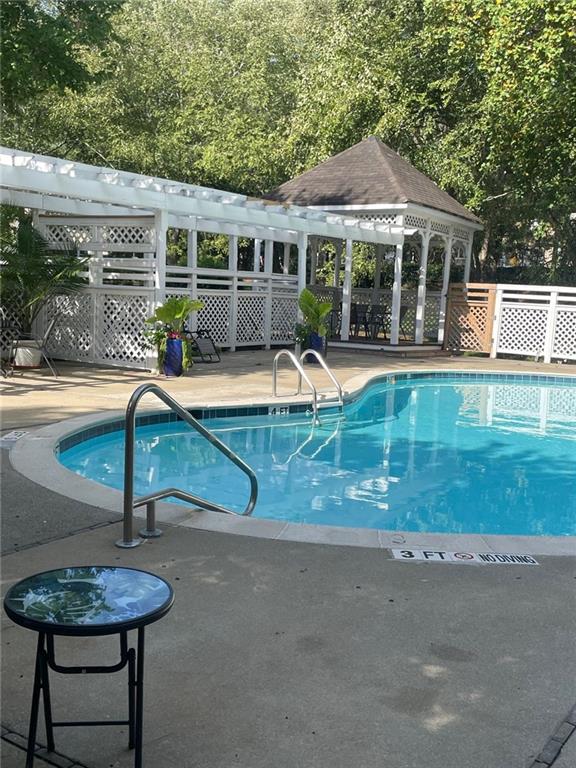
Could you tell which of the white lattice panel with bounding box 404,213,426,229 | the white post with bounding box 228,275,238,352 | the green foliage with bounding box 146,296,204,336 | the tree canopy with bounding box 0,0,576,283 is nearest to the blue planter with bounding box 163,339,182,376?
the green foliage with bounding box 146,296,204,336

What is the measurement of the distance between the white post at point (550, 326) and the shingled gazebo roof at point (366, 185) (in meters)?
3.27

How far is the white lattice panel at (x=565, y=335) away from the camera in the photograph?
59.9ft

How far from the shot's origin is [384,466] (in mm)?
8414

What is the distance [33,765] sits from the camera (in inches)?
87.4

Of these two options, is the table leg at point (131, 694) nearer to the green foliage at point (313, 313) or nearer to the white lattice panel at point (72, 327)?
the white lattice panel at point (72, 327)

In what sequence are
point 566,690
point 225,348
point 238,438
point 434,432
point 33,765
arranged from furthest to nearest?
point 225,348
point 434,432
point 238,438
point 566,690
point 33,765

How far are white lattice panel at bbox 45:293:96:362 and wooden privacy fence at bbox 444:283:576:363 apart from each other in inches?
396

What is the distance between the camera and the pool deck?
2.40m

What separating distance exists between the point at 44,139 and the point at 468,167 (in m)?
13.2

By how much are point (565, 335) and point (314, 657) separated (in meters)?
17.0

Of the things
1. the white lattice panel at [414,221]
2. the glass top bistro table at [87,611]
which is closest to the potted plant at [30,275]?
the white lattice panel at [414,221]

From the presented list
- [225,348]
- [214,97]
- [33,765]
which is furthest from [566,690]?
[214,97]

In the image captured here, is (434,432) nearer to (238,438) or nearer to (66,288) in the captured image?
(238,438)

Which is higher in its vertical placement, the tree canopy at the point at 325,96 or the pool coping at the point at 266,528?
the tree canopy at the point at 325,96
